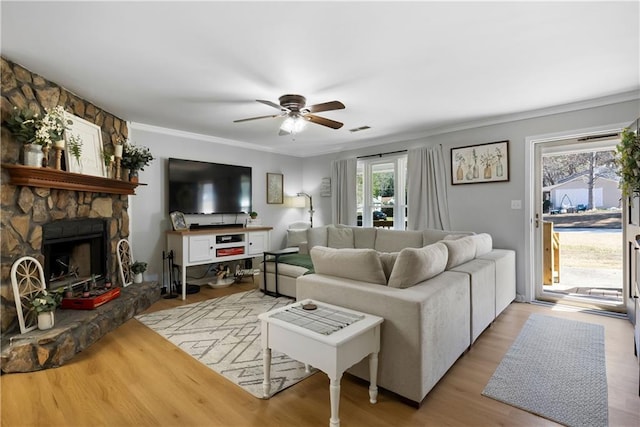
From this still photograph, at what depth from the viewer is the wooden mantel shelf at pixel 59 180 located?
2.52 m

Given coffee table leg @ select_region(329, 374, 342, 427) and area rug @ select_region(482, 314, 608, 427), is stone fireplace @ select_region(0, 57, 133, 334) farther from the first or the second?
area rug @ select_region(482, 314, 608, 427)

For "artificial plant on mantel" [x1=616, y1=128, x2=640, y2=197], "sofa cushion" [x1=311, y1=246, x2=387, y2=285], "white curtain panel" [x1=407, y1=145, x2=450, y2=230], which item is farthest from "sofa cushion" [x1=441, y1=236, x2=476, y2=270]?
"white curtain panel" [x1=407, y1=145, x2=450, y2=230]

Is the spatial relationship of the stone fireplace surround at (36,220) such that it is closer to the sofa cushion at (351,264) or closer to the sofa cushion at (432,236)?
the sofa cushion at (351,264)

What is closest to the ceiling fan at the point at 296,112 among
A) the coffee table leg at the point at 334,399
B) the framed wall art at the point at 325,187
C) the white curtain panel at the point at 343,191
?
the coffee table leg at the point at 334,399

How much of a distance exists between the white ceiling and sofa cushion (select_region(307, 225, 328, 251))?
206cm

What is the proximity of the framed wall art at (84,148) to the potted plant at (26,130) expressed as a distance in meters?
0.41

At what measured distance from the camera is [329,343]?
162cm

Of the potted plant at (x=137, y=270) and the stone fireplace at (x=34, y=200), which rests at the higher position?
the stone fireplace at (x=34, y=200)

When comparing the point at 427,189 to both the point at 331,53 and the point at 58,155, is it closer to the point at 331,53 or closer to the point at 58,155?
the point at 331,53

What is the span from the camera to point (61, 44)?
2.24 metres

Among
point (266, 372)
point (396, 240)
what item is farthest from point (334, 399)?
point (396, 240)

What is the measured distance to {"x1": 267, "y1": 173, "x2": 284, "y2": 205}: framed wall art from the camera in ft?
19.8

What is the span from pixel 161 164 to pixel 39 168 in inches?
81.2

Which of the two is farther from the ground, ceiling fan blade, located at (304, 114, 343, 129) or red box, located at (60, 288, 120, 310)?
ceiling fan blade, located at (304, 114, 343, 129)
